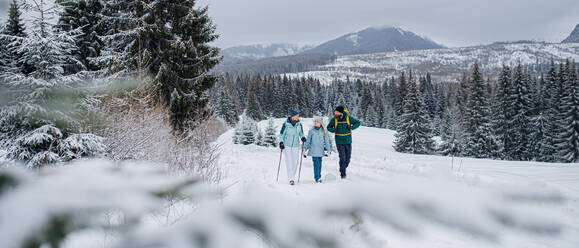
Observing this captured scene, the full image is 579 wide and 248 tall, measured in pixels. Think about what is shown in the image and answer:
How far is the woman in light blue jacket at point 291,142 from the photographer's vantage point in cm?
633

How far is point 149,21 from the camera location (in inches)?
413

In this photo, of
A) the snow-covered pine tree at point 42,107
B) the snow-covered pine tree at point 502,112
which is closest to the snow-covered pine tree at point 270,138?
the snow-covered pine tree at point 42,107

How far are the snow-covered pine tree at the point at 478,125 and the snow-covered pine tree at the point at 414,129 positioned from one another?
377 cm

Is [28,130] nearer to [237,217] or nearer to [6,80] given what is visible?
[6,80]

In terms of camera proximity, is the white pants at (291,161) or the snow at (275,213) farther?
the white pants at (291,161)

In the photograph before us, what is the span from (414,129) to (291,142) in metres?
26.9

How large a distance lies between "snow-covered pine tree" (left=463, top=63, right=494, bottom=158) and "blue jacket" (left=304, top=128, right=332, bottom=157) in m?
26.2

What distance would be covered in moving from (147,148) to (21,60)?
2405mm

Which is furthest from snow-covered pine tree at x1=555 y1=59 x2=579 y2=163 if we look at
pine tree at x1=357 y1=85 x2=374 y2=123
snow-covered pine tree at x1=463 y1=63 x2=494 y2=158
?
pine tree at x1=357 y1=85 x2=374 y2=123

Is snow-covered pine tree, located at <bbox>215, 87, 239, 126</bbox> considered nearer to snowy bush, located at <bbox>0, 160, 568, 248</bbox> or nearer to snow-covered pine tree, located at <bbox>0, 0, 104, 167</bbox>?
snow-covered pine tree, located at <bbox>0, 0, 104, 167</bbox>

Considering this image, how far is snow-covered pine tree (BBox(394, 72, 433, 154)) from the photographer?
29844 mm

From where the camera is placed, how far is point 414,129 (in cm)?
2984

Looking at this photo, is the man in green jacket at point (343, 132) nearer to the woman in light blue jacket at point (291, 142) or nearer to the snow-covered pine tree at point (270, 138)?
the woman in light blue jacket at point (291, 142)

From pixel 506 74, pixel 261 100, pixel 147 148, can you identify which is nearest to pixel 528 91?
pixel 506 74
